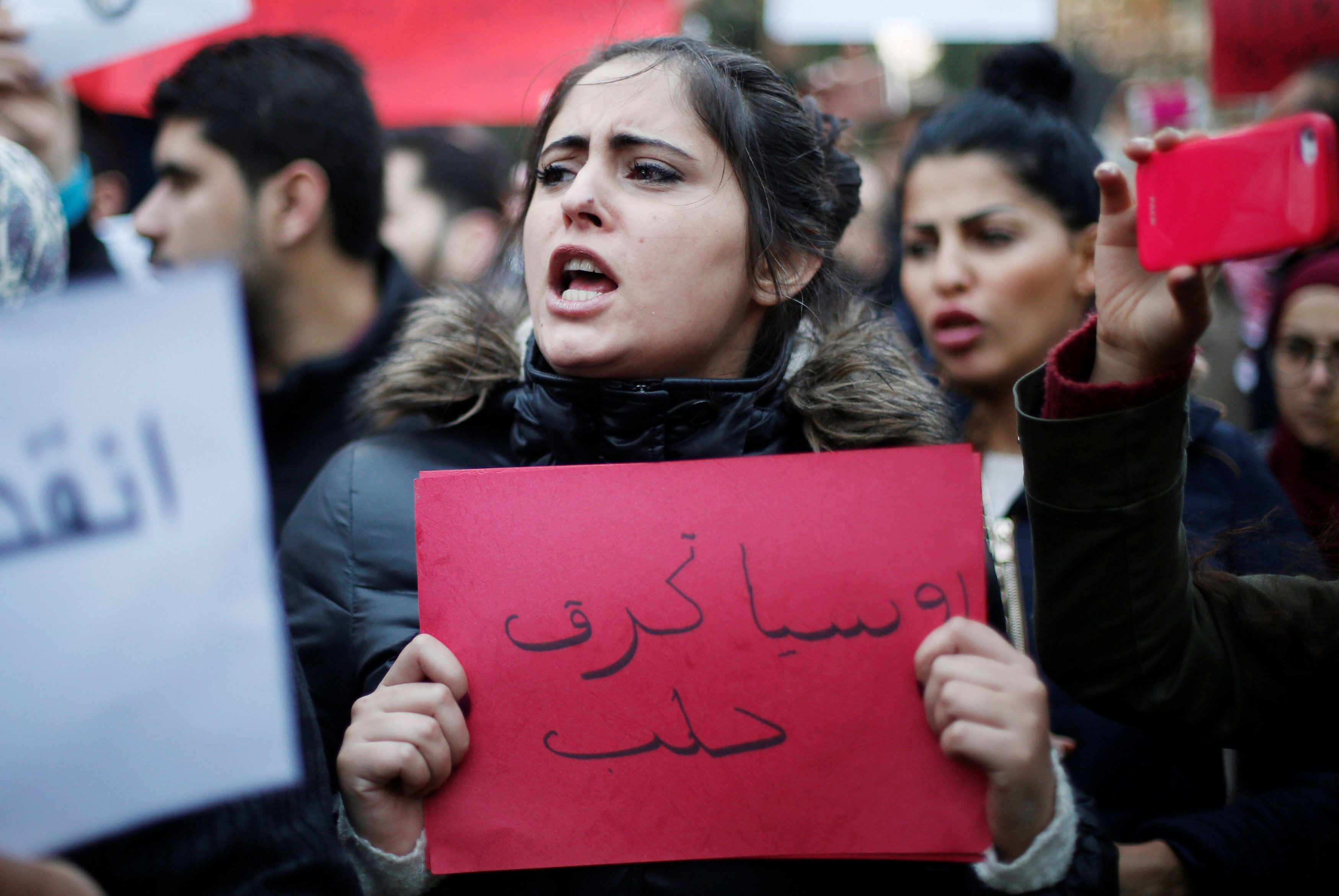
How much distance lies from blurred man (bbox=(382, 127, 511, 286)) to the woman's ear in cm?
266

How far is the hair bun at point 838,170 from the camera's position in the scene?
1.79 metres

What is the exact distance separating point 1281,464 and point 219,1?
2.77 metres

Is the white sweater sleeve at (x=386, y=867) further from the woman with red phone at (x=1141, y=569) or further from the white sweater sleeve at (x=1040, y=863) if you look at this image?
the woman with red phone at (x=1141, y=569)

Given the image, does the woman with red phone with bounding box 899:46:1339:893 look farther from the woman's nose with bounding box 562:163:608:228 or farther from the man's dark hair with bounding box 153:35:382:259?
the man's dark hair with bounding box 153:35:382:259

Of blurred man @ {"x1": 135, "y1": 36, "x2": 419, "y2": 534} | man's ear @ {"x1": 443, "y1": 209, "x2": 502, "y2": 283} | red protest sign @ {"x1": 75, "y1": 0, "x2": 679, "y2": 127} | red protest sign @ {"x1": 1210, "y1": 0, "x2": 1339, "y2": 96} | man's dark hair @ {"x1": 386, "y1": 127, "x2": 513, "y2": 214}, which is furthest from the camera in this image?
man's dark hair @ {"x1": 386, "y1": 127, "x2": 513, "y2": 214}

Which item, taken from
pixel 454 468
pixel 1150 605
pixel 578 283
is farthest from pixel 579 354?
pixel 1150 605

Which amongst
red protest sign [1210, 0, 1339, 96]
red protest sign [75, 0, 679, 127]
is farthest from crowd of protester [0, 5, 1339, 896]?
red protest sign [75, 0, 679, 127]

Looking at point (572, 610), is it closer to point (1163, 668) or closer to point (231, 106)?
point (1163, 668)

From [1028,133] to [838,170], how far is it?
0.69m

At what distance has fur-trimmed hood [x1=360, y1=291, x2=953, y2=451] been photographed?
151cm

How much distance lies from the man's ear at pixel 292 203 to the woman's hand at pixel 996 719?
2.20 metres

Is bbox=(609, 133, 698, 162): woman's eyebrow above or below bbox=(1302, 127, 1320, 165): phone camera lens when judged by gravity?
below

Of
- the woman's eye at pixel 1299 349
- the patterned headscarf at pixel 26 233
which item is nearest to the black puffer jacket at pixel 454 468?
the patterned headscarf at pixel 26 233

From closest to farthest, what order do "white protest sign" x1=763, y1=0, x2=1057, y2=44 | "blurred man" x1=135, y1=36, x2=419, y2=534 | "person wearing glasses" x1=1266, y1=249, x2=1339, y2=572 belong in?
"person wearing glasses" x1=1266, y1=249, x2=1339, y2=572 → "blurred man" x1=135, y1=36, x2=419, y2=534 → "white protest sign" x1=763, y1=0, x2=1057, y2=44
